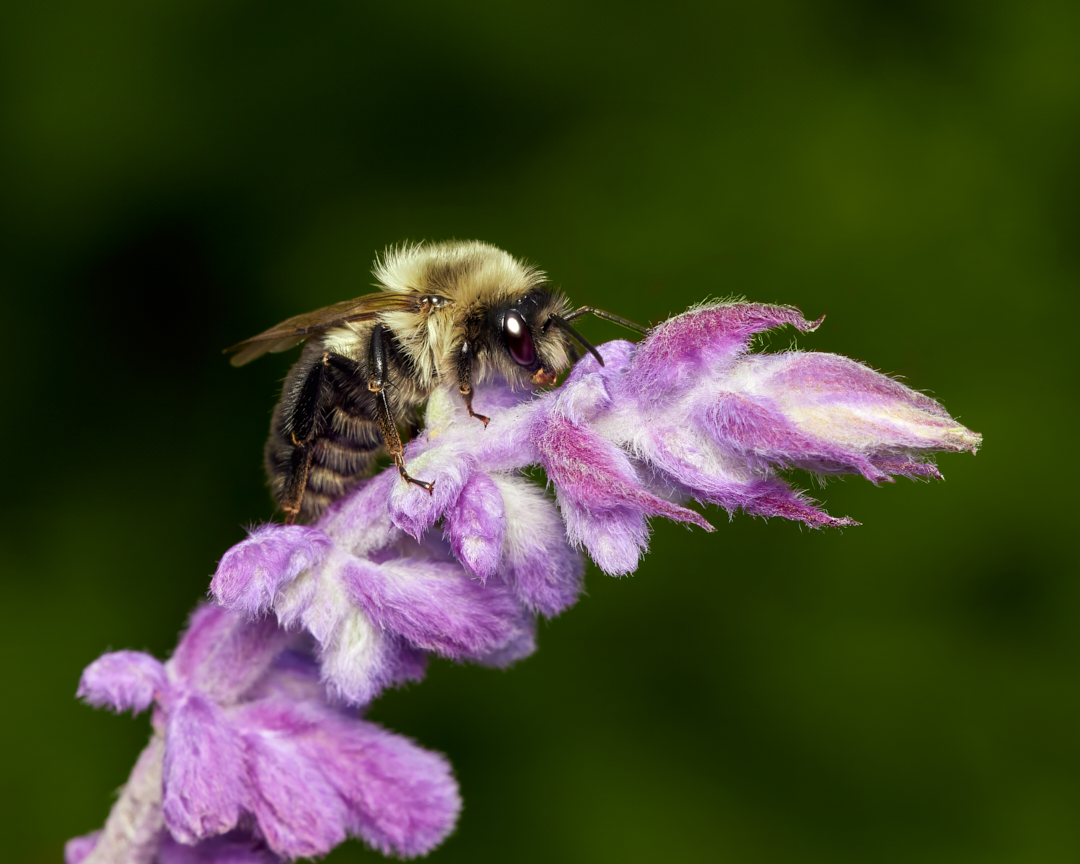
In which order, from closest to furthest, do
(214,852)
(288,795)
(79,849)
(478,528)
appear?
(478,528)
(288,795)
(214,852)
(79,849)

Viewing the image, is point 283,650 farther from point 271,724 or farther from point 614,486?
point 614,486

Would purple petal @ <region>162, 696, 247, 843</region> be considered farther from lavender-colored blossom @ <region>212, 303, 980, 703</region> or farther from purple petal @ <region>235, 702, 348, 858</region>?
lavender-colored blossom @ <region>212, 303, 980, 703</region>

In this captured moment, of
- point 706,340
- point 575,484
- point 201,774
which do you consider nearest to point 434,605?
point 575,484

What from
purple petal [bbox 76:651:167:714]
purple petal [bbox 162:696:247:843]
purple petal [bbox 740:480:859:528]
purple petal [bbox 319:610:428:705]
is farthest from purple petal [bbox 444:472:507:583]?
purple petal [bbox 76:651:167:714]

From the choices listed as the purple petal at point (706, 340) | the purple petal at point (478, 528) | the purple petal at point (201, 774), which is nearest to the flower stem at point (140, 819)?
the purple petal at point (201, 774)

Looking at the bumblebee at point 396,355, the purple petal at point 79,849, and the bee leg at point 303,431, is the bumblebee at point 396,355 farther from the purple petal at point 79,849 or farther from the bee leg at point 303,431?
the purple petal at point 79,849

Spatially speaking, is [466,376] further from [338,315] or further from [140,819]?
[140,819]
